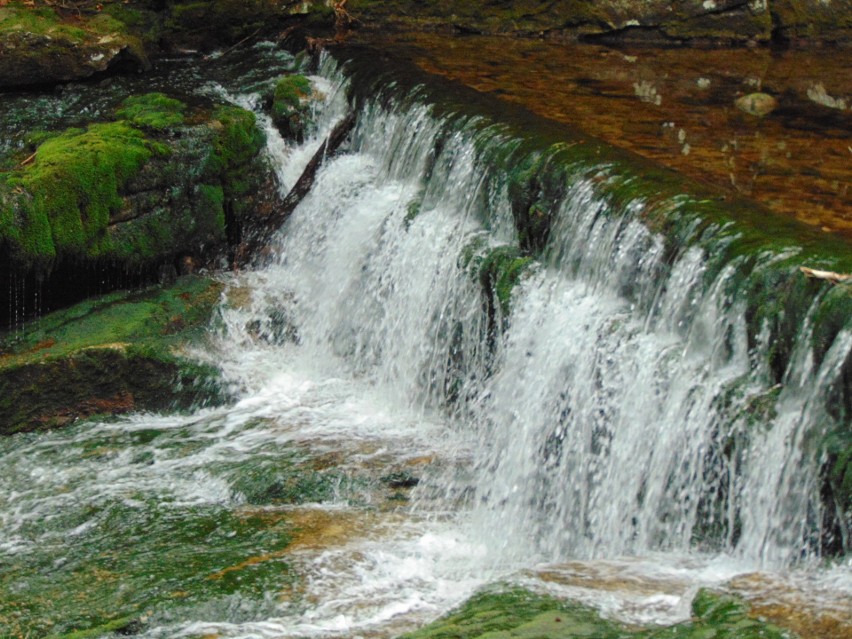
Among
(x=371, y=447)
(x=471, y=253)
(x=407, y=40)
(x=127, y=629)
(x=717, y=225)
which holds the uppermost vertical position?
(x=407, y=40)

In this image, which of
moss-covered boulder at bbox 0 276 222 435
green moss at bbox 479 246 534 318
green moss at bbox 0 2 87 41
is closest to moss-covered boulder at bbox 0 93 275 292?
moss-covered boulder at bbox 0 276 222 435

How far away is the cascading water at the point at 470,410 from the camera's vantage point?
5.71 metres

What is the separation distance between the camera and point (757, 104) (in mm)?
10344

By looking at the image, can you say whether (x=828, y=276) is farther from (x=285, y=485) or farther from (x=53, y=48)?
(x=53, y=48)

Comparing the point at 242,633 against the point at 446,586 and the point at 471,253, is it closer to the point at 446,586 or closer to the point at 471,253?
the point at 446,586

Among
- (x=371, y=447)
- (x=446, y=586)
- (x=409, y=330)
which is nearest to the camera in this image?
(x=446, y=586)

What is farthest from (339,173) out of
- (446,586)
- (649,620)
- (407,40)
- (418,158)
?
(649,620)

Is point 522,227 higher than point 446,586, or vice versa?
point 522,227

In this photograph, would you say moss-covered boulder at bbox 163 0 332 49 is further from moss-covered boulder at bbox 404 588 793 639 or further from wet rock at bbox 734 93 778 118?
moss-covered boulder at bbox 404 588 793 639

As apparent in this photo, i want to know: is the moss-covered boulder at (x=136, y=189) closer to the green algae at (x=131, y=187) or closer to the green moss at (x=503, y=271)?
the green algae at (x=131, y=187)

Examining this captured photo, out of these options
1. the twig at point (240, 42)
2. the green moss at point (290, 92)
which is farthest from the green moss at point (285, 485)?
the twig at point (240, 42)

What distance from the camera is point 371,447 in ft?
25.4

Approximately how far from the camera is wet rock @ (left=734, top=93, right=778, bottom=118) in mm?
10227

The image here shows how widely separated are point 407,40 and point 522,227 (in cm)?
606
